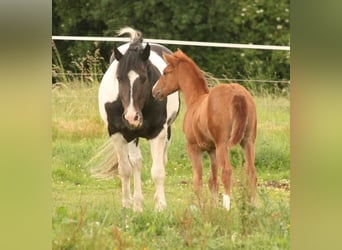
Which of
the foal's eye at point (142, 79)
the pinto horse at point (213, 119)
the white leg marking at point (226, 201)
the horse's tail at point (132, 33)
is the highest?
the horse's tail at point (132, 33)

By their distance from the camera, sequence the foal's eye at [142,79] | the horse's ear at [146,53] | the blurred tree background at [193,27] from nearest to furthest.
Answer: the blurred tree background at [193,27]
the horse's ear at [146,53]
the foal's eye at [142,79]

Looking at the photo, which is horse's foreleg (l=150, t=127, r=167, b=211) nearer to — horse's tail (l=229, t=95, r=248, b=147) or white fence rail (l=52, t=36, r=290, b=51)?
horse's tail (l=229, t=95, r=248, b=147)

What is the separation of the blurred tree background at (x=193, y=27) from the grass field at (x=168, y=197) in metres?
0.16

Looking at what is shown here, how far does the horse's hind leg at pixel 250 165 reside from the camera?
364 cm

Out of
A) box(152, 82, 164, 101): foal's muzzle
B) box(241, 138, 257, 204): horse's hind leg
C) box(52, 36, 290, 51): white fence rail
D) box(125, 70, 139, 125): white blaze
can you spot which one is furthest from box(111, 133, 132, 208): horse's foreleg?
box(241, 138, 257, 204): horse's hind leg

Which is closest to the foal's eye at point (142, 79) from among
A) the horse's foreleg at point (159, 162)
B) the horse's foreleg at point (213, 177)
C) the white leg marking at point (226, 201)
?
the horse's foreleg at point (159, 162)

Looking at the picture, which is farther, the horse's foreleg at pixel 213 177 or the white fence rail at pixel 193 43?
the horse's foreleg at pixel 213 177

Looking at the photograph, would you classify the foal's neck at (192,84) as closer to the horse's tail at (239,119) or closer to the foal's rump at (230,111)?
the foal's rump at (230,111)

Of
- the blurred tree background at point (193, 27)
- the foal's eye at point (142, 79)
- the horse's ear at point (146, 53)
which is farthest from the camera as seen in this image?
the foal's eye at point (142, 79)

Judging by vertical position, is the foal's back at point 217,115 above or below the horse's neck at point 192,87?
below

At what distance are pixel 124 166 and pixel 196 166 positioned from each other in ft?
1.17

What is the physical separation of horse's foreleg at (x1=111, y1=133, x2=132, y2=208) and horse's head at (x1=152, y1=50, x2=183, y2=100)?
0.92 feet

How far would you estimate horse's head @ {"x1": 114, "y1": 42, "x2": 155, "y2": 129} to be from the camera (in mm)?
3531
